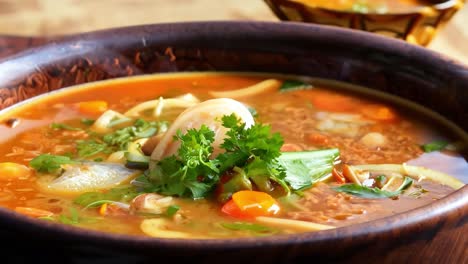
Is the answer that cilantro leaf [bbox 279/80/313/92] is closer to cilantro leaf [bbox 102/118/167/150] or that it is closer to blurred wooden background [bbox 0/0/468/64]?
cilantro leaf [bbox 102/118/167/150]

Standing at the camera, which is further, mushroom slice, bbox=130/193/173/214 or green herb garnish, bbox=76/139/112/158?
green herb garnish, bbox=76/139/112/158

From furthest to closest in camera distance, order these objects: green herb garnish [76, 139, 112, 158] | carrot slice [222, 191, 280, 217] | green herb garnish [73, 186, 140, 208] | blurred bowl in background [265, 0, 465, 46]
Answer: blurred bowl in background [265, 0, 465, 46] → green herb garnish [76, 139, 112, 158] → green herb garnish [73, 186, 140, 208] → carrot slice [222, 191, 280, 217]

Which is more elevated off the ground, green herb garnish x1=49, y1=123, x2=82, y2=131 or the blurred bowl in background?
the blurred bowl in background

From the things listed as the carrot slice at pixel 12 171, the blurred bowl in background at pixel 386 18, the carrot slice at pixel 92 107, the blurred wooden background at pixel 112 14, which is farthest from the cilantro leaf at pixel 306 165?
the blurred wooden background at pixel 112 14

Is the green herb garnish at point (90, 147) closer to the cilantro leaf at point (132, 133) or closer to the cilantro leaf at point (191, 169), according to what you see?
the cilantro leaf at point (132, 133)

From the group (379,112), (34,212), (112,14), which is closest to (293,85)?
(379,112)

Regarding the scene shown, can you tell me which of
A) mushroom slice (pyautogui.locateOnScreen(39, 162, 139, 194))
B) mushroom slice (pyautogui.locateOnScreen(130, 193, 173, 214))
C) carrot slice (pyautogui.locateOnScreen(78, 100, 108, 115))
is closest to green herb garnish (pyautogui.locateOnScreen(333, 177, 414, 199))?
mushroom slice (pyautogui.locateOnScreen(130, 193, 173, 214))

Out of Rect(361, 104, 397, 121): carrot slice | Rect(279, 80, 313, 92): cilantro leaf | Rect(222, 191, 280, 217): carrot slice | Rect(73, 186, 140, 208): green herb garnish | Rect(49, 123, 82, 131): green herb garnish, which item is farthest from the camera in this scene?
Rect(279, 80, 313, 92): cilantro leaf
